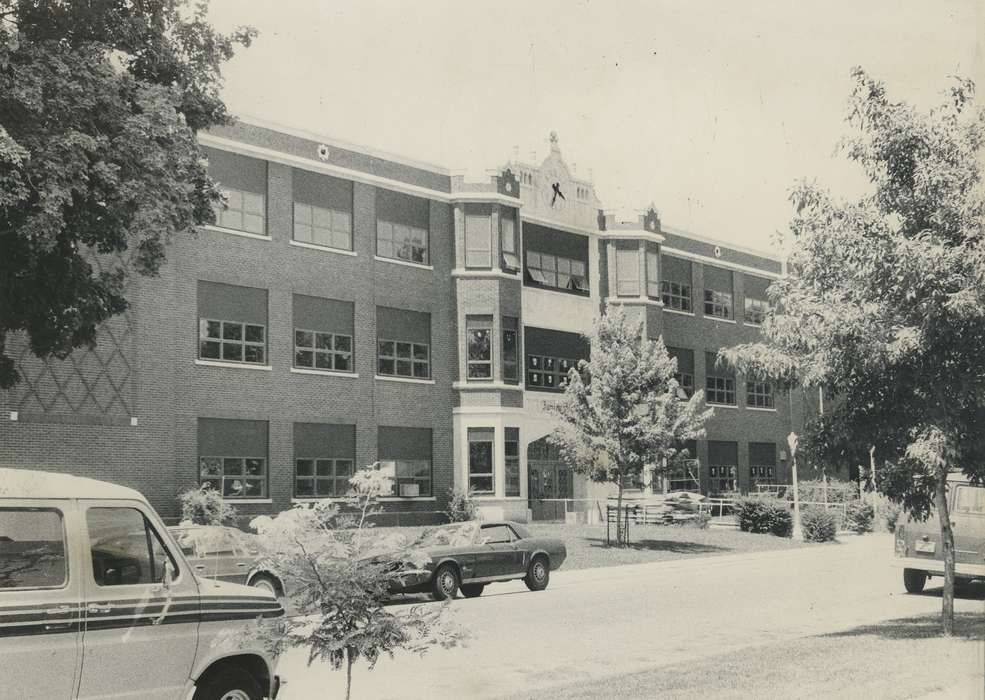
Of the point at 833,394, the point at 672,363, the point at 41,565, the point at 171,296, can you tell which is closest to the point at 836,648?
the point at 833,394

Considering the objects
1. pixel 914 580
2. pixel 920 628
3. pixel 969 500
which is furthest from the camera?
pixel 914 580

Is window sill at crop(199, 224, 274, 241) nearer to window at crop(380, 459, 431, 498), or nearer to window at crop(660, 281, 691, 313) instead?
window at crop(380, 459, 431, 498)

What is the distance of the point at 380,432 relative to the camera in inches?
1437

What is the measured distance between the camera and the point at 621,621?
53.4 feet

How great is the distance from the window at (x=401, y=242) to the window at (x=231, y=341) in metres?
5.63

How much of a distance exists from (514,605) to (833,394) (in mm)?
7256

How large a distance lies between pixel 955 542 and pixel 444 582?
8540 millimetres

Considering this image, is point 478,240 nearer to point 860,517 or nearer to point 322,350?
point 322,350

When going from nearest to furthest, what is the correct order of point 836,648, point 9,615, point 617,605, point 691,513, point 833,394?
point 9,615 → point 836,648 → point 833,394 → point 617,605 → point 691,513

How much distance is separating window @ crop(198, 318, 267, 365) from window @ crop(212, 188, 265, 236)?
2854mm

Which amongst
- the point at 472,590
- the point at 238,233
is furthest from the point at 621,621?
the point at 238,233

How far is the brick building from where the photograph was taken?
29609mm

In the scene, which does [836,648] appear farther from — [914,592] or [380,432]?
[380,432]

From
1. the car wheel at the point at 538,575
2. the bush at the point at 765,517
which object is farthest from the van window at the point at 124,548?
the bush at the point at 765,517
